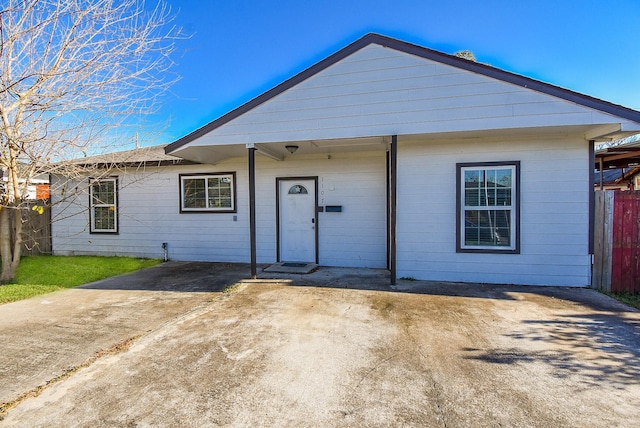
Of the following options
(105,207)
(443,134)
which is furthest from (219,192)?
(443,134)

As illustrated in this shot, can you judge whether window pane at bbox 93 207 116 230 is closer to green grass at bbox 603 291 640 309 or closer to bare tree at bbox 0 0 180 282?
bare tree at bbox 0 0 180 282

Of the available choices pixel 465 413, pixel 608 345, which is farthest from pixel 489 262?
pixel 465 413

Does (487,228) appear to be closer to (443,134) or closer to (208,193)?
(443,134)

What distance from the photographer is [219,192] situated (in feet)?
28.2

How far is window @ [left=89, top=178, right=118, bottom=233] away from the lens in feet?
30.5

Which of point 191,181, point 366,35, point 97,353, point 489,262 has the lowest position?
point 97,353

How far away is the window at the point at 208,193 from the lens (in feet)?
27.9

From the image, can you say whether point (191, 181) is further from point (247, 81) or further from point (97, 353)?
point (97, 353)

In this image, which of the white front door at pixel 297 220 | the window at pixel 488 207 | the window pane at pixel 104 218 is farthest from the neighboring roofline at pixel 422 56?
the window pane at pixel 104 218

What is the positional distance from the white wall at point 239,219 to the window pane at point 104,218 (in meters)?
0.26

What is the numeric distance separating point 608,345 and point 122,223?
421 inches

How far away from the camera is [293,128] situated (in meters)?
6.11

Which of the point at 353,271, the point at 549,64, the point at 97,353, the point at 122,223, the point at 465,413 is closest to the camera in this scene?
the point at 465,413

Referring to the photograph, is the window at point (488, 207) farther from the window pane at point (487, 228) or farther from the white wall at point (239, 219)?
the white wall at point (239, 219)
